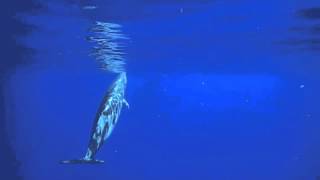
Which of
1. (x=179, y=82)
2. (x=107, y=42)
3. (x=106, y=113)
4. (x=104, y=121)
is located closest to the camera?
(x=104, y=121)

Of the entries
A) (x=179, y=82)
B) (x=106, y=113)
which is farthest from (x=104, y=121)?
(x=179, y=82)

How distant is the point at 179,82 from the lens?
188ft

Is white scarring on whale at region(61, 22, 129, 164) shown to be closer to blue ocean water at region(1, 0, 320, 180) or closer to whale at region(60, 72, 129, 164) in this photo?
whale at region(60, 72, 129, 164)

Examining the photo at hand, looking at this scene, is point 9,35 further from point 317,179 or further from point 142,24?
point 317,179

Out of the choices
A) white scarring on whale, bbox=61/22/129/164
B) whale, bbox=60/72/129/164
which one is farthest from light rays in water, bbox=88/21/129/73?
whale, bbox=60/72/129/164

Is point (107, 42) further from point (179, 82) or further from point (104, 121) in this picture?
point (179, 82)

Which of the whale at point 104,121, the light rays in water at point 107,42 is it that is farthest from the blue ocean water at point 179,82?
the whale at point 104,121

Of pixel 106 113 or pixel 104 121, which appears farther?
pixel 106 113

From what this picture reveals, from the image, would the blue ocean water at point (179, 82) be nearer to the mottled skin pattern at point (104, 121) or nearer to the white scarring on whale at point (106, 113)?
the white scarring on whale at point (106, 113)

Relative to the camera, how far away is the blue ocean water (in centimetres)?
1812

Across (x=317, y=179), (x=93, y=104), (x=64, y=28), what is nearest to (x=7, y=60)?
(x=64, y=28)

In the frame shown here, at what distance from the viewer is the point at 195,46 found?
26.0m

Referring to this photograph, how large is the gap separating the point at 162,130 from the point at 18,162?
6367 centimetres

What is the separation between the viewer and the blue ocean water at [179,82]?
18.1 m
